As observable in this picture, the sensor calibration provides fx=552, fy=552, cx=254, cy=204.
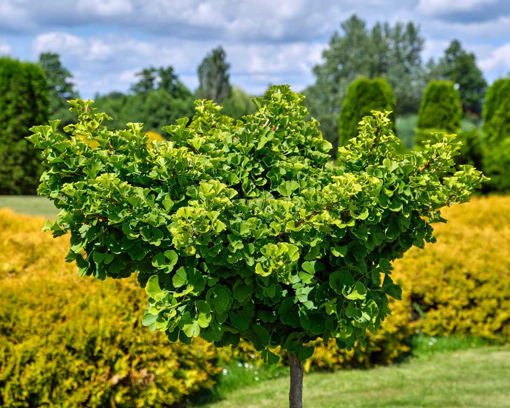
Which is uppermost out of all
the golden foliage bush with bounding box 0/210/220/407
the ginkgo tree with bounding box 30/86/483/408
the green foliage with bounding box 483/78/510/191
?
the green foliage with bounding box 483/78/510/191

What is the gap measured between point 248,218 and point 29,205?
499 inches

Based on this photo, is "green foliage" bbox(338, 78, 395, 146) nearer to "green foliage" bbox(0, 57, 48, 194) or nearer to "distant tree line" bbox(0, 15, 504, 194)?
"distant tree line" bbox(0, 15, 504, 194)

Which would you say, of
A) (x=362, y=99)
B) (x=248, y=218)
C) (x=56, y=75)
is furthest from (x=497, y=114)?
(x=56, y=75)

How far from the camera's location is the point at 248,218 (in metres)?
2.32

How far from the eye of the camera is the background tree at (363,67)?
42.5 metres

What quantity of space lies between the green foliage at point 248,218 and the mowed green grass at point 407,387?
8.57 feet

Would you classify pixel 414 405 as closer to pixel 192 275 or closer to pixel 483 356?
pixel 483 356

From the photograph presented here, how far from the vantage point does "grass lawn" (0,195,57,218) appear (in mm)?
12758

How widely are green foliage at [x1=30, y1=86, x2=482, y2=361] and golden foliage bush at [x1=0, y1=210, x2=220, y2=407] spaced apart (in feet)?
7.69

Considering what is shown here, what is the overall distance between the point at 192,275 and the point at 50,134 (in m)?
0.88

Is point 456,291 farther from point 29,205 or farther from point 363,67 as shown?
Result: point 363,67

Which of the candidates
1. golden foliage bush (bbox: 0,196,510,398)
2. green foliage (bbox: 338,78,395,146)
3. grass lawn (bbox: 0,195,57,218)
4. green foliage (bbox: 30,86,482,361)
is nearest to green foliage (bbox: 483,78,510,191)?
green foliage (bbox: 338,78,395,146)

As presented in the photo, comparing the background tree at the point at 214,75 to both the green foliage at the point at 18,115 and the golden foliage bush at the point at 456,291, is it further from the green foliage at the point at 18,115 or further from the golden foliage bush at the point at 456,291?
the golden foliage bush at the point at 456,291

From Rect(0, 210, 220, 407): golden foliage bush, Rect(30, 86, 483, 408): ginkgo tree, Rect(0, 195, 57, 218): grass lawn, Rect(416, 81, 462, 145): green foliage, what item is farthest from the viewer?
Rect(416, 81, 462, 145): green foliage
